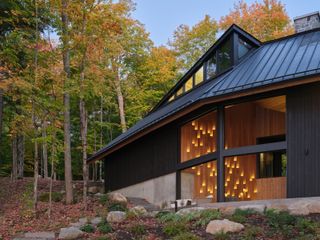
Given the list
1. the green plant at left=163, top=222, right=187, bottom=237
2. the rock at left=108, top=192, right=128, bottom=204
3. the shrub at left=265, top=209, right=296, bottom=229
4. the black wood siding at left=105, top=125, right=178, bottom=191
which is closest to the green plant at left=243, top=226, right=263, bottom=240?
the shrub at left=265, top=209, right=296, bottom=229

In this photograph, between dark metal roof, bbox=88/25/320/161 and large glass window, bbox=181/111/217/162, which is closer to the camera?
dark metal roof, bbox=88/25/320/161

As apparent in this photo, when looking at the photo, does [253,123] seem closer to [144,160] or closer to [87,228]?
[144,160]

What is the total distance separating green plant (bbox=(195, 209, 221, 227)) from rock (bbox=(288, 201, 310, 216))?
1.54 meters

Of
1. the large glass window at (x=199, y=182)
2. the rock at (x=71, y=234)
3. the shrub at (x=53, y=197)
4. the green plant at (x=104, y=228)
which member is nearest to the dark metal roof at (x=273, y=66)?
the large glass window at (x=199, y=182)

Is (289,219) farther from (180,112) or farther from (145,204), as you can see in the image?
(145,204)

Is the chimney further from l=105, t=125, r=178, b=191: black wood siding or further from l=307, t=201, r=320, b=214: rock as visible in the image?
l=307, t=201, r=320, b=214: rock

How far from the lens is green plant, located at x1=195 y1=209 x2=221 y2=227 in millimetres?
9133

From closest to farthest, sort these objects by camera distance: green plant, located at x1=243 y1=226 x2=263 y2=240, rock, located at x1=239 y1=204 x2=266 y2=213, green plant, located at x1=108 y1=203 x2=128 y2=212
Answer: green plant, located at x1=243 y1=226 x2=263 y2=240 → rock, located at x1=239 y1=204 x2=266 y2=213 → green plant, located at x1=108 y1=203 x2=128 y2=212

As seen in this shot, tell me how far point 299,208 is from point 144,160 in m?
7.31

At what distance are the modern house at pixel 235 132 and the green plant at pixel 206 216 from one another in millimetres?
1894

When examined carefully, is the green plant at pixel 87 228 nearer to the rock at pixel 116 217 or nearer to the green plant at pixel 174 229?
the rock at pixel 116 217

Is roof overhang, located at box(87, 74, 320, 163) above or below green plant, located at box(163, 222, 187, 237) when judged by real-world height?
above

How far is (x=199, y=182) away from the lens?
1454 cm

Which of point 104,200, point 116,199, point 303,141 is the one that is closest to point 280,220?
point 303,141
